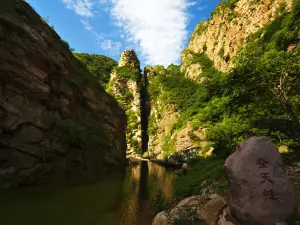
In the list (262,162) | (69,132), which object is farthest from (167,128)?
(262,162)

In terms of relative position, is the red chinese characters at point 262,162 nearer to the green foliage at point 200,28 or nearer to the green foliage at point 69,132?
the green foliage at point 69,132

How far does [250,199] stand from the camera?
17.0 ft

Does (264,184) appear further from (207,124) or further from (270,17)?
(270,17)

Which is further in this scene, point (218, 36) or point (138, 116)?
point (138, 116)

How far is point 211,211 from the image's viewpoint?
6.57 metres

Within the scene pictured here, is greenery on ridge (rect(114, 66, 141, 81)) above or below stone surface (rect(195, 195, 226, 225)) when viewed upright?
above

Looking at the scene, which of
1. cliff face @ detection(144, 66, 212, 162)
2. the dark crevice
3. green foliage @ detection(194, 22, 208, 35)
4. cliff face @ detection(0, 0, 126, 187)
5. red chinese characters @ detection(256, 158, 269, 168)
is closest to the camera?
red chinese characters @ detection(256, 158, 269, 168)

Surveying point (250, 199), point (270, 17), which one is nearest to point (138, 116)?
point (270, 17)

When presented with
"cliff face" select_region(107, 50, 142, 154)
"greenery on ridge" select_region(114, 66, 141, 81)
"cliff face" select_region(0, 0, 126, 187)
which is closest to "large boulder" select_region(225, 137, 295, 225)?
"cliff face" select_region(0, 0, 126, 187)

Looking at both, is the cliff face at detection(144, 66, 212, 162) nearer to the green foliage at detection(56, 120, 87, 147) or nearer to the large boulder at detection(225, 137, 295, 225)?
the green foliage at detection(56, 120, 87, 147)

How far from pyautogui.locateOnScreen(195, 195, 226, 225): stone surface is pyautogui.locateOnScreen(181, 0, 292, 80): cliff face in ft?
126

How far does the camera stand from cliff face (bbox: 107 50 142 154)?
65.0 meters

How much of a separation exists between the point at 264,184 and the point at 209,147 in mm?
25645

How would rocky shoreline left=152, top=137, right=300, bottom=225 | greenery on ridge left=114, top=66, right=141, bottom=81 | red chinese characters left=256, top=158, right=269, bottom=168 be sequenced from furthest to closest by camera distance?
greenery on ridge left=114, top=66, right=141, bottom=81
rocky shoreline left=152, top=137, right=300, bottom=225
red chinese characters left=256, top=158, right=269, bottom=168
